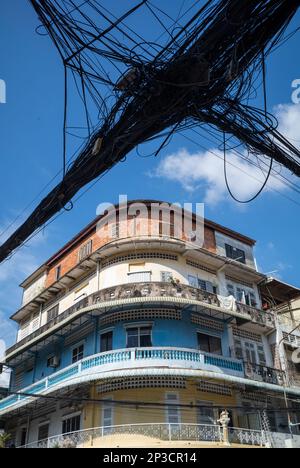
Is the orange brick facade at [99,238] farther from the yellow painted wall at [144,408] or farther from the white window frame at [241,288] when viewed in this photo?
the yellow painted wall at [144,408]

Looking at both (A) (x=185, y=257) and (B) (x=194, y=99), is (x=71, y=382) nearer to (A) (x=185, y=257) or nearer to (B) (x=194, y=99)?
(A) (x=185, y=257)

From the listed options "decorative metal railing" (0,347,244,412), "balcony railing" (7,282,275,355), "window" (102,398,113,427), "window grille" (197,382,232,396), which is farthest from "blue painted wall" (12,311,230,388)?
"window" (102,398,113,427)

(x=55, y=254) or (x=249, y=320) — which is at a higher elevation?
(x=55, y=254)

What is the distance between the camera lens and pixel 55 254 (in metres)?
28.2

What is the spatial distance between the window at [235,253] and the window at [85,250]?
7300mm

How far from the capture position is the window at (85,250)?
24844mm

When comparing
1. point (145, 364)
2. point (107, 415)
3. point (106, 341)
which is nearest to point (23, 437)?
point (107, 415)

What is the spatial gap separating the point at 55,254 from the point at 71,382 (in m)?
10.4

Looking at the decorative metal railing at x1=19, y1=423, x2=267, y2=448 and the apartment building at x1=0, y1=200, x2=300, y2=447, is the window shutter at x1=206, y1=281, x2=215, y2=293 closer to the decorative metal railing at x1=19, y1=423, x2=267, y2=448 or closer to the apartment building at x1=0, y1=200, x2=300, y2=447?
the apartment building at x1=0, y1=200, x2=300, y2=447

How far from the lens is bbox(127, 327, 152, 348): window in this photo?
20.4 m

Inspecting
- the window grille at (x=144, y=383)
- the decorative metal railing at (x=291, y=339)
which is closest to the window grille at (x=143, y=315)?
the window grille at (x=144, y=383)

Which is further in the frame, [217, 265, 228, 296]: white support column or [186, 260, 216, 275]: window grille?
[217, 265, 228, 296]: white support column

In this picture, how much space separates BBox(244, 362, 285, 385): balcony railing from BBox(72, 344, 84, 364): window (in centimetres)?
762
